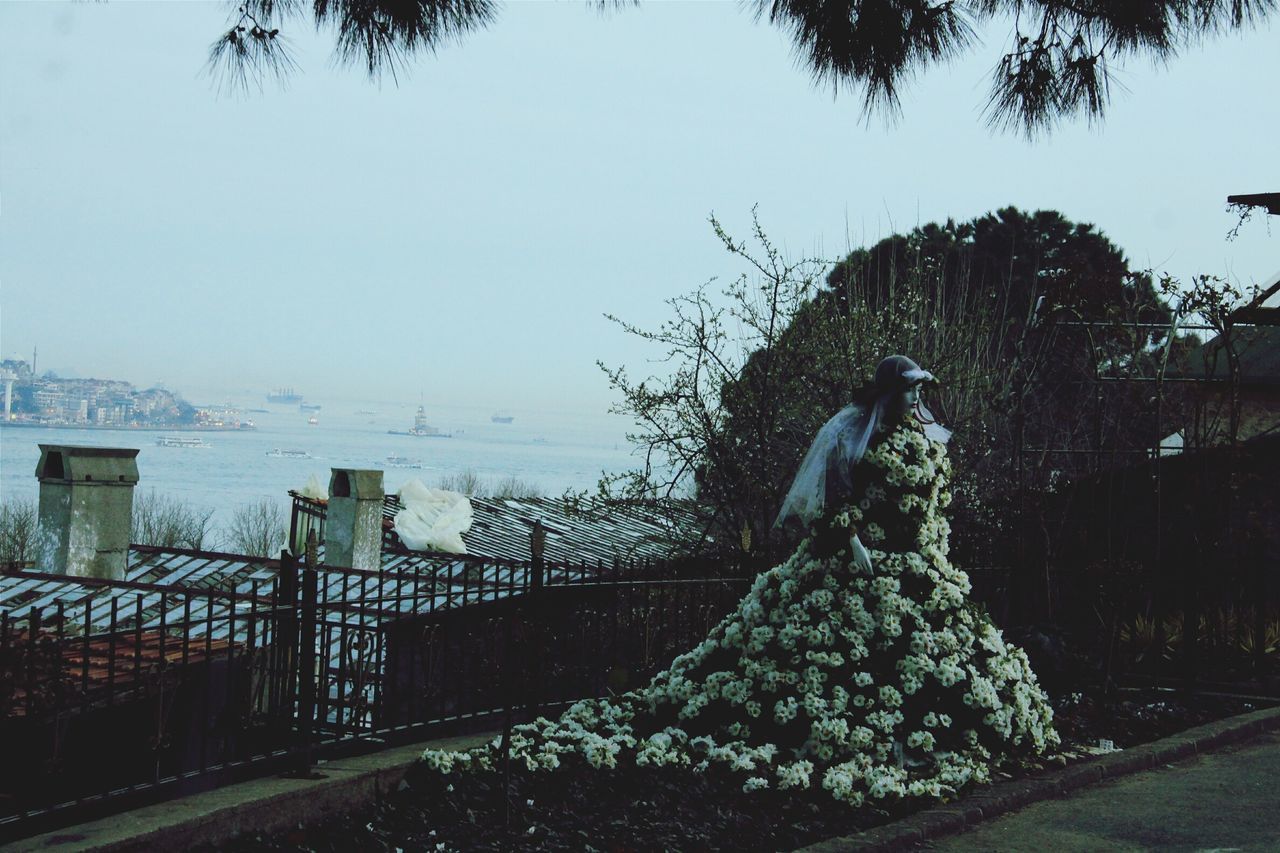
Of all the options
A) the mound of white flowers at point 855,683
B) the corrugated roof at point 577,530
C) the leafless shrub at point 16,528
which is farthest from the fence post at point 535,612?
the leafless shrub at point 16,528

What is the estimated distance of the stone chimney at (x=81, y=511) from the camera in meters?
13.5

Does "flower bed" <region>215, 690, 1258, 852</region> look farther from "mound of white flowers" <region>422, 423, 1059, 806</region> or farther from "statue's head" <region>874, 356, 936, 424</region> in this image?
"statue's head" <region>874, 356, 936, 424</region>

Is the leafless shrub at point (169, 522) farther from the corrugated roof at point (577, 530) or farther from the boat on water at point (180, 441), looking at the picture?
the boat on water at point (180, 441)

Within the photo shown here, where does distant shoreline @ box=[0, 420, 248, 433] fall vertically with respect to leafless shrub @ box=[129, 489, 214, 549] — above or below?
above

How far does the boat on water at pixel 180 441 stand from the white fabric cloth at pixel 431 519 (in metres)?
74.3

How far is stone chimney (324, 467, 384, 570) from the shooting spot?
15.0 meters

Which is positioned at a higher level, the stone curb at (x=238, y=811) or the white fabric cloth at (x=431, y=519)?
the white fabric cloth at (x=431, y=519)

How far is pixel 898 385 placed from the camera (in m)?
7.74

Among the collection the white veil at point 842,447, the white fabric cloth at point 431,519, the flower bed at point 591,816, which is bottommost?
the flower bed at point 591,816

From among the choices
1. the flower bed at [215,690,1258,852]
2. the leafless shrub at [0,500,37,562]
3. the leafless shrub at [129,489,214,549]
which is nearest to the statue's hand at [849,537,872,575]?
the flower bed at [215,690,1258,852]

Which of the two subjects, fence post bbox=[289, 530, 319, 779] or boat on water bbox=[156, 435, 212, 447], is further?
boat on water bbox=[156, 435, 212, 447]

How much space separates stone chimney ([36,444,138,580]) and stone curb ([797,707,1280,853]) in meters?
10.1

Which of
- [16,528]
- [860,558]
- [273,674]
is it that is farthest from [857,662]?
[16,528]

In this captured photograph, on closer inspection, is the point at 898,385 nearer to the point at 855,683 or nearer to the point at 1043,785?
the point at 855,683
